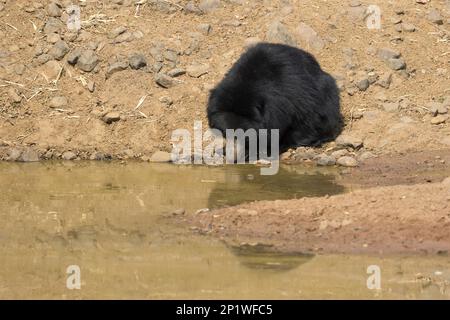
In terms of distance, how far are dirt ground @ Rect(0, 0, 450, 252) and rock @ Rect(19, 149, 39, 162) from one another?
0.04ft

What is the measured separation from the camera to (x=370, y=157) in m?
11.8

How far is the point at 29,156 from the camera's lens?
1179 cm

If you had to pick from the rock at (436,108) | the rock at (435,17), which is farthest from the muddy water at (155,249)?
the rock at (435,17)

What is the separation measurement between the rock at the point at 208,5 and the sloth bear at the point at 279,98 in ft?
5.69

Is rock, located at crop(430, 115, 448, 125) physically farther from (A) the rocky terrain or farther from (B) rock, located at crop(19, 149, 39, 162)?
(B) rock, located at crop(19, 149, 39, 162)

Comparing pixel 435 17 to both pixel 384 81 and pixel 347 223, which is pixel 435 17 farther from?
pixel 347 223

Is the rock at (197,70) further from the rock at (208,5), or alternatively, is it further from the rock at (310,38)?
the rock at (310,38)

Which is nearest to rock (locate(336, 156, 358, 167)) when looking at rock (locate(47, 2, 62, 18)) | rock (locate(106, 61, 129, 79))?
rock (locate(106, 61, 129, 79))

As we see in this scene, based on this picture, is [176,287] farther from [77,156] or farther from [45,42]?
[45,42]

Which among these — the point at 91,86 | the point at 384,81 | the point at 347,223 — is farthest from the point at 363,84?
the point at 347,223

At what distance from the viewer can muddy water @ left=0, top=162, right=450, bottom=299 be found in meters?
7.16

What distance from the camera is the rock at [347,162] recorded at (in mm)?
11508
